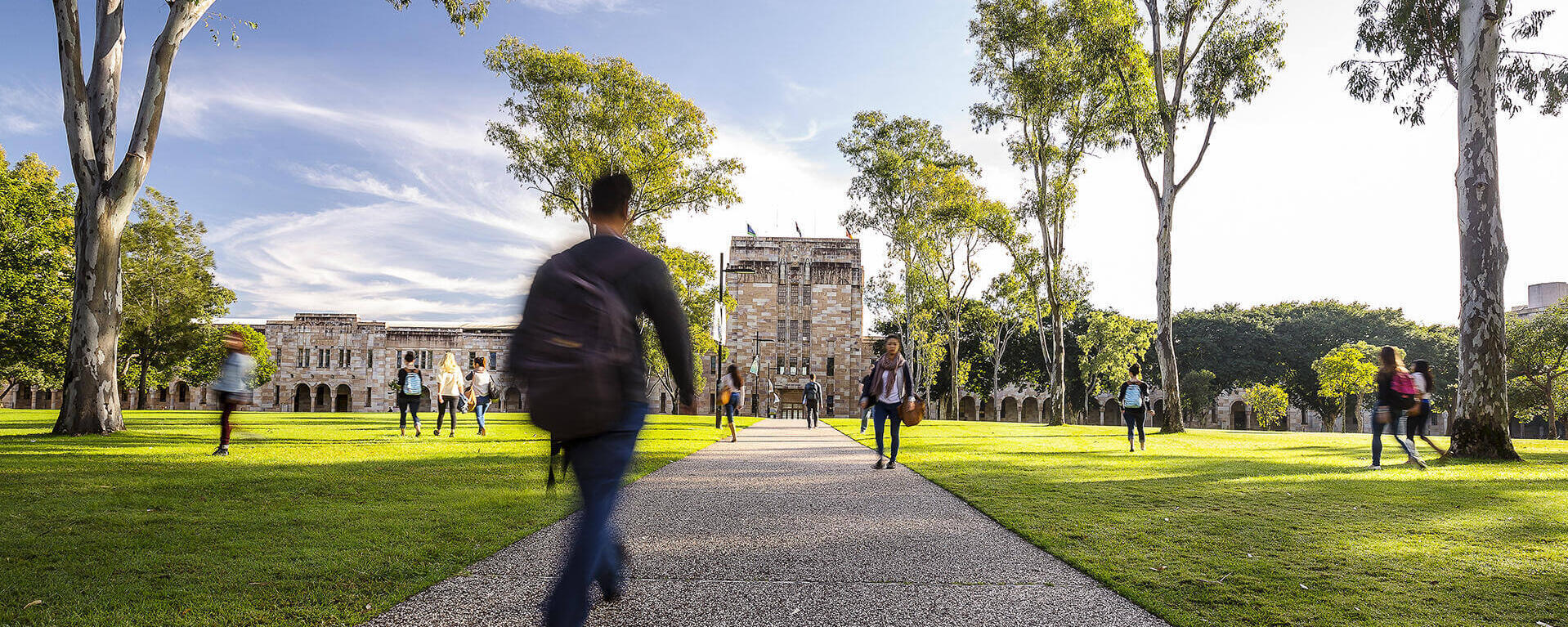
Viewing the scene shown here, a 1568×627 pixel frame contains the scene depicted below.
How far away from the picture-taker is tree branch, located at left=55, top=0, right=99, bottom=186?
12320mm

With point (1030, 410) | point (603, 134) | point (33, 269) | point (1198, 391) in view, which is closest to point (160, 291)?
point (33, 269)

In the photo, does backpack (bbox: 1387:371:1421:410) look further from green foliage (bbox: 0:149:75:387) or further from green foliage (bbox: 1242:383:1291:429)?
green foliage (bbox: 1242:383:1291:429)

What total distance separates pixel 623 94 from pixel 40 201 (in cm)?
2380

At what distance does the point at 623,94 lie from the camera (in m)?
27.0

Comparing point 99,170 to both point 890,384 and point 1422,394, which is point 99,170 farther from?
point 1422,394

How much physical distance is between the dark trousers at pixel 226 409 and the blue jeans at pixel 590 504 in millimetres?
9753

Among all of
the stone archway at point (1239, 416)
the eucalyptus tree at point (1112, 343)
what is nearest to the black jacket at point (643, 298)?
the eucalyptus tree at point (1112, 343)

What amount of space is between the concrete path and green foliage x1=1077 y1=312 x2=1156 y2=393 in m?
44.8

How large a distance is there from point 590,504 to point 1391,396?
38.3ft

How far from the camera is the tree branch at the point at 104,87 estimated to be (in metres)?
12.5

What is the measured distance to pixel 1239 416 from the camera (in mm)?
73312

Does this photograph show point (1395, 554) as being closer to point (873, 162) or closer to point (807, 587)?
point (807, 587)

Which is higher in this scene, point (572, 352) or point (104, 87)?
point (104, 87)

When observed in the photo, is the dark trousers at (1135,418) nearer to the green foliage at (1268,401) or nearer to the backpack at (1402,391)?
the backpack at (1402,391)
